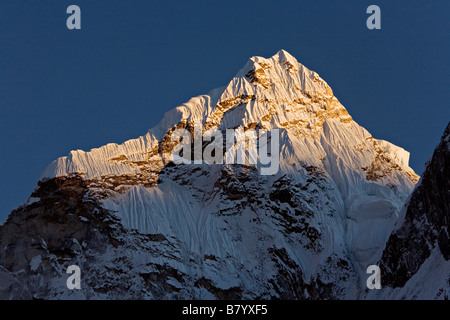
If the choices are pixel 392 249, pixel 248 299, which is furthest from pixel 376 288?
pixel 248 299

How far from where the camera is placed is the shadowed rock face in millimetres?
183625

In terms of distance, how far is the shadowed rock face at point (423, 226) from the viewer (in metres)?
184

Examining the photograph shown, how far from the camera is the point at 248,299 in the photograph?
19925 cm

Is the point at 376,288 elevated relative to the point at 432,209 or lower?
lower

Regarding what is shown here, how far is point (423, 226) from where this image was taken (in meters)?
190
